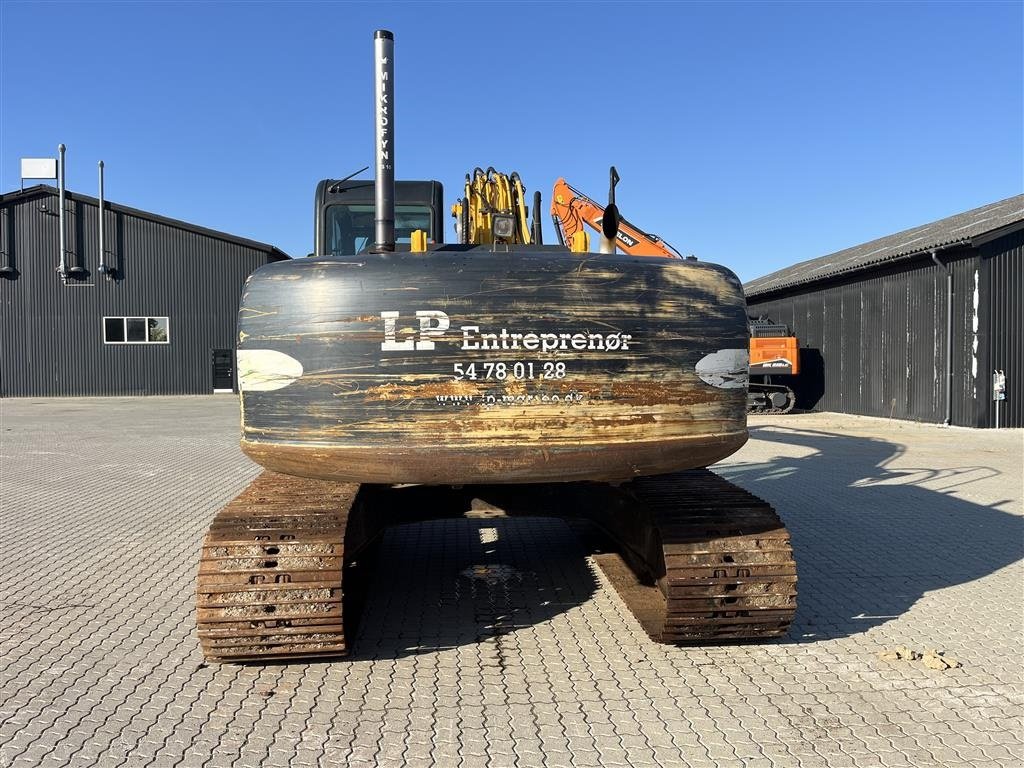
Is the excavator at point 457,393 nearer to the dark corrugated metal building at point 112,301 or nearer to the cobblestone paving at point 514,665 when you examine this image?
the cobblestone paving at point 514,665

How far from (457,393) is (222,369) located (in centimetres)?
2797

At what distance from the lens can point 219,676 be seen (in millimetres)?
3793

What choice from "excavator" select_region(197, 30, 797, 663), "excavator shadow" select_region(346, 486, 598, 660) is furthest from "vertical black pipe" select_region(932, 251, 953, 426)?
"excavator" select_region(197, 30, 797, 663)

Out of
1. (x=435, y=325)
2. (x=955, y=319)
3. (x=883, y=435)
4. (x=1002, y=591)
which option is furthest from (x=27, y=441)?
(x=955, y=319)

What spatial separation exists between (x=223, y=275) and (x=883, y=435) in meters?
23.1

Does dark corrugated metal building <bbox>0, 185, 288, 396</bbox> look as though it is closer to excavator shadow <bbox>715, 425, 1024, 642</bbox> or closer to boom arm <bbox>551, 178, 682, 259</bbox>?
boom arm <bbox>551, 178, 682, 259</bbox>

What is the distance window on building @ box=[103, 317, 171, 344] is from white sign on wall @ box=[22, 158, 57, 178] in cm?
558

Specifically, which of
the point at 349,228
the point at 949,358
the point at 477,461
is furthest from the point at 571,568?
the point at 949,358

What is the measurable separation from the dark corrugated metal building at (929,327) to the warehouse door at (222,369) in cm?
2021

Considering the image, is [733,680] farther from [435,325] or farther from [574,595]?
[435,325]

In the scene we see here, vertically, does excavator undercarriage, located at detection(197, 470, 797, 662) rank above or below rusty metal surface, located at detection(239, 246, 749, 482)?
below

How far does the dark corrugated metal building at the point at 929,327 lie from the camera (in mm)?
16766

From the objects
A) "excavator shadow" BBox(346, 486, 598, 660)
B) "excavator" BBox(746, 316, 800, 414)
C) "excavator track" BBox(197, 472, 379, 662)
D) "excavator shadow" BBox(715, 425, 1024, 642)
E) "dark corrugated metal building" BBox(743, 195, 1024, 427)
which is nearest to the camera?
"excavator track" BBox(197, 472, 379, 662)

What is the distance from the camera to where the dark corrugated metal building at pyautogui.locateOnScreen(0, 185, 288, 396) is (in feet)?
91.6
